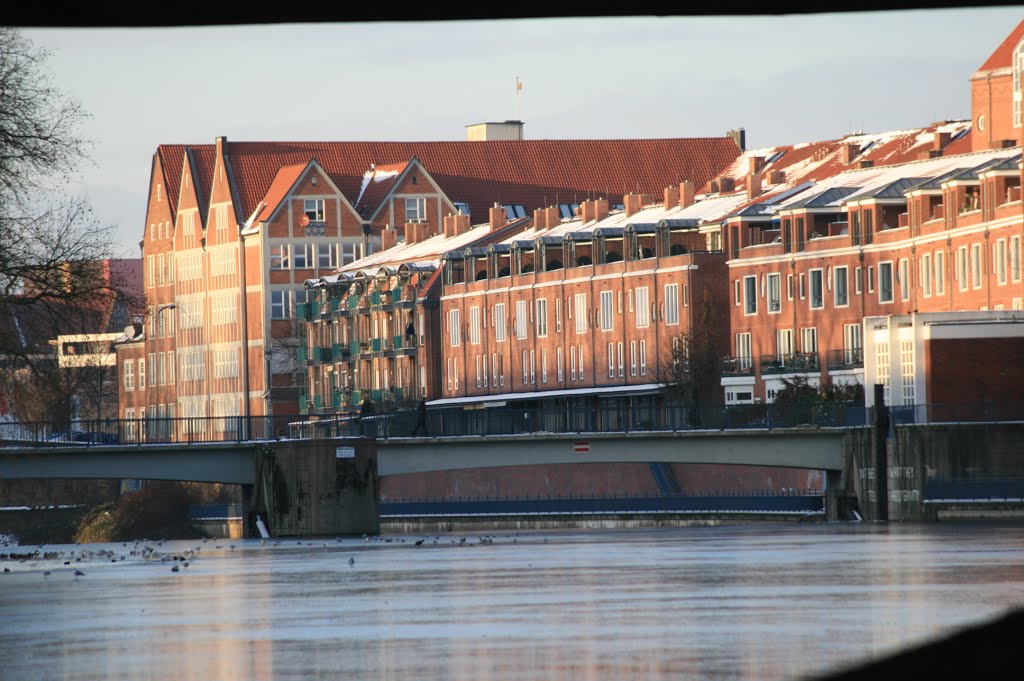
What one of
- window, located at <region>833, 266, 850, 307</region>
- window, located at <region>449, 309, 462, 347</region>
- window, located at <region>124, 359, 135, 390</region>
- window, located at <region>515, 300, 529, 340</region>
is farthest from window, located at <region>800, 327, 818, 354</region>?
window, located at <region>124, 359, 135, 390</region>

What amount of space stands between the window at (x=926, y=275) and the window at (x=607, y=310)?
89.4ft

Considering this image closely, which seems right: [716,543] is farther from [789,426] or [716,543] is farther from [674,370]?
[674,370]

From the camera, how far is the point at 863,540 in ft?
191

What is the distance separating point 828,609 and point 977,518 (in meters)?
48.1

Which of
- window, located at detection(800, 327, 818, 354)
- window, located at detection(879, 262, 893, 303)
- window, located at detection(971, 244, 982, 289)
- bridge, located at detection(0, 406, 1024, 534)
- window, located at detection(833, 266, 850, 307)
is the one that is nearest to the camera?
bridge, located at detection(0, 406, 1024, 534)

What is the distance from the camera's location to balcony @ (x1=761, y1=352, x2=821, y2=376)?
10300 cm

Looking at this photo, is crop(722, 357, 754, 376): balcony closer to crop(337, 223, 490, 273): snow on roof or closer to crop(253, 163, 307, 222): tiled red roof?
crop(337, 223, 490, 273): snow on roof

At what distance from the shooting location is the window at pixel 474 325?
454ft

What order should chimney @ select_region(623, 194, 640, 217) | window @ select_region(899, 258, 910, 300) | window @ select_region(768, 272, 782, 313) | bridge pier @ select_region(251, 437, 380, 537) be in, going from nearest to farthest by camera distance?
bridge pier @ select_region(251, 437, 380, 537), window @ select_region(899, 258, 910, 300), window @ select_region(768, 272, 782, 313), chimney @ select_region(623, 194, 640, 217)

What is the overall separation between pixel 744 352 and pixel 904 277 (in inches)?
514

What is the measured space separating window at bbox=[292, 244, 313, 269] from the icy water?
354 ft

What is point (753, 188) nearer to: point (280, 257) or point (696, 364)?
point (696, 364)

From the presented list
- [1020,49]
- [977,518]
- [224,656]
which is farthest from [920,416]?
[224,656]

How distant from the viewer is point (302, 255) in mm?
167375
